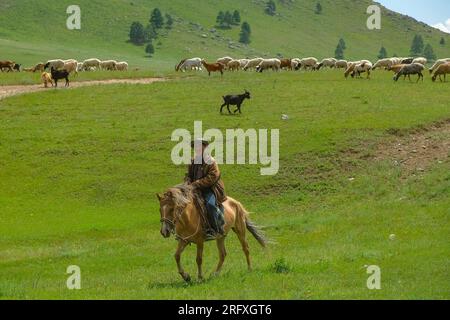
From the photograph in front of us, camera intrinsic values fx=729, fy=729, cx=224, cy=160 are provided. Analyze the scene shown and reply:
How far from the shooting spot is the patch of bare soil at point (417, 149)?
3209cm

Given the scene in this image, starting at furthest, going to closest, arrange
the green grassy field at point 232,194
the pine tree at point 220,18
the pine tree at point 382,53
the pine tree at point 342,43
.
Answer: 1. the pine tree at point 382,53
2. the pine tree at point 342,43
3. the pine tree at point 220,18
4. the green grassy field at point 232,194

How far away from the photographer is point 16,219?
93.5 ft

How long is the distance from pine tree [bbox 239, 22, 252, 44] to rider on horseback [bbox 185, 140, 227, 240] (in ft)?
531

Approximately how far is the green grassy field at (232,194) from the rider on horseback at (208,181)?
1.19m

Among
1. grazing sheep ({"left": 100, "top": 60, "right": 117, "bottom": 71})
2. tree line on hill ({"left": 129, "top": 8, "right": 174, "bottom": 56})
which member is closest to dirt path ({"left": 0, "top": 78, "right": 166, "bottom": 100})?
grazing sheep ({"left": 100, "top": 60, "right": 117, "bottom": 71})

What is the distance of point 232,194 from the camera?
31.1 meters

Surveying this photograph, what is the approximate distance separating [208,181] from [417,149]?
2002 cm

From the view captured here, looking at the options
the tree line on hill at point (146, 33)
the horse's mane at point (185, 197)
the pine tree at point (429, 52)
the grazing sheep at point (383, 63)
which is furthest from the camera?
the pine tree at point (429, 52)

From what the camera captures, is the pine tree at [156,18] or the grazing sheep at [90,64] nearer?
the grazing sheep at [90,64]

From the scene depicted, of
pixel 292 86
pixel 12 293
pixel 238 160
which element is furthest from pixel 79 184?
pixel 292 86

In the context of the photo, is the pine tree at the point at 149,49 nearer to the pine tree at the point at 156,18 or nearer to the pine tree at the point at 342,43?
the pine tree at the point at 156,18

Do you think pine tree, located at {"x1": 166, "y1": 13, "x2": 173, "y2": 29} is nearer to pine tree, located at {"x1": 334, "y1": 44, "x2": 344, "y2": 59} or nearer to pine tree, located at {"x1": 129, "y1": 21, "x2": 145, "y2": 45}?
pine tree, located at {"x1": 129, "y1": 21, "x2": 145, "y2": 45}

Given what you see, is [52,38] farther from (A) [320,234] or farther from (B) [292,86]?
(A) [320,234]

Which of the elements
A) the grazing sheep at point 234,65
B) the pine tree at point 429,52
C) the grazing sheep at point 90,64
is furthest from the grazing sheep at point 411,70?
the pine tree at point 429,52
